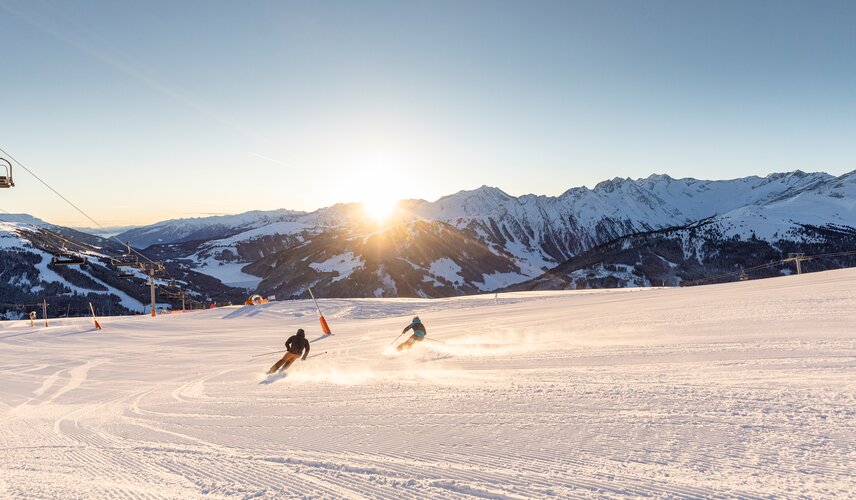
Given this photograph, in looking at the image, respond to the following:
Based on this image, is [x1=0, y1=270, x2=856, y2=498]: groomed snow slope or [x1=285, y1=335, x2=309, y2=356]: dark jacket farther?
[x1=285, y1=335, x2=309, y2=356]: dark jacket

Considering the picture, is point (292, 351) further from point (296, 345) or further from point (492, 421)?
point (492, 421)

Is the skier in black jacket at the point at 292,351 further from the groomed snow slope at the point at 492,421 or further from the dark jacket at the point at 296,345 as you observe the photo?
the groomed snow slope at the point at 492,421

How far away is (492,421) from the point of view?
6605 millimetres

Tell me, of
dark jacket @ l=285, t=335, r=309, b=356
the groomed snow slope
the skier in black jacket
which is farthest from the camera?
dark jacket @ l=285, t=335, r=309, b=356

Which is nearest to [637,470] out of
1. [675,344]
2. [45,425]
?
[675,344]

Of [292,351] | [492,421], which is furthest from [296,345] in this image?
[492,421]

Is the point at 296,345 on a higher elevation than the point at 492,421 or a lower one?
higher

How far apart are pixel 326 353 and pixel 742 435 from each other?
1421cm

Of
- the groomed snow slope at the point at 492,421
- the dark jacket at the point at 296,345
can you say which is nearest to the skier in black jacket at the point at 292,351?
the dark jacket at the point at 296,345

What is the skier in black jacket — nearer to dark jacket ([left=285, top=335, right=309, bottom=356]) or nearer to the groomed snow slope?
dark jacket ([left=285, top=335, right=309, bottom=356])

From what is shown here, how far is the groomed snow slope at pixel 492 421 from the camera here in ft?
15.5

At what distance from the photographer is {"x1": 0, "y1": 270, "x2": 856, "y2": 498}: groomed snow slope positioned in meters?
4.71

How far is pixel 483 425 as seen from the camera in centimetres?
646


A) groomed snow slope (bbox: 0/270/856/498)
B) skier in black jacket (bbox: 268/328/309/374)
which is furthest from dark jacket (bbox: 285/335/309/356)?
groomed snow slope (bbox: 0/270/856/498)
